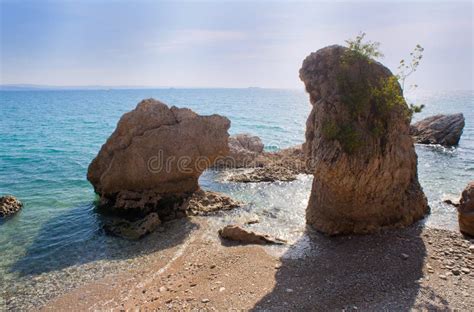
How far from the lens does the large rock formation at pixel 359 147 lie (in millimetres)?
16109

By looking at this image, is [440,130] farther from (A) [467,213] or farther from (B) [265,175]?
(A) [467,213]

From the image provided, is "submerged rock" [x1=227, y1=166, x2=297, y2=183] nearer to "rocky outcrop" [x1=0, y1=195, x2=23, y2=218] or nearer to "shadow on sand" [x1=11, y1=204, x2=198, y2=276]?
"shadow on sand" [x1=11, y1=204, x2=198, y2=276]

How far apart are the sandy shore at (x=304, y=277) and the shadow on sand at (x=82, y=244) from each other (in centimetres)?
139

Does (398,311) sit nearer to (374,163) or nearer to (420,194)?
(374,163)

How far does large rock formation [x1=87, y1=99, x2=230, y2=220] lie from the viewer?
21.8 meters

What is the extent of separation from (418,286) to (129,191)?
1711 cm

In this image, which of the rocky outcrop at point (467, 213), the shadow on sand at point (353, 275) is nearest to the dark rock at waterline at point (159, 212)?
the shadow on sand at point (353, 275)

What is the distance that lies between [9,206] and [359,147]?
22.0m

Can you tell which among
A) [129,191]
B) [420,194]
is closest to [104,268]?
[129,191]

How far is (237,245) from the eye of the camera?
1653 cm

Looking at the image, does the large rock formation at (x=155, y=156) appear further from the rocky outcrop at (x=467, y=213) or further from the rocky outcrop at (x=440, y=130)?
the rocky outcrop at (x=440, y=130)

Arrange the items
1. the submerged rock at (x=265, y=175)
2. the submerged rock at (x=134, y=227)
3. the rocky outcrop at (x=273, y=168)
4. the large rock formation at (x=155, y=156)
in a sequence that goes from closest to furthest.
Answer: the submerged rock at (x=134, y=227)
the large rock formation at (x=155, y=156)
the submerged rock at (x=265, y=175)
the rocky outcrop at (x=273, y=168)

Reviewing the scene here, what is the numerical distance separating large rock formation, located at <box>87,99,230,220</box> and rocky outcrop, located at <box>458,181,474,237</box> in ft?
45.9

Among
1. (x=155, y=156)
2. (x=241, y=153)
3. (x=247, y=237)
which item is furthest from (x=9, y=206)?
(x=241, y=153)
